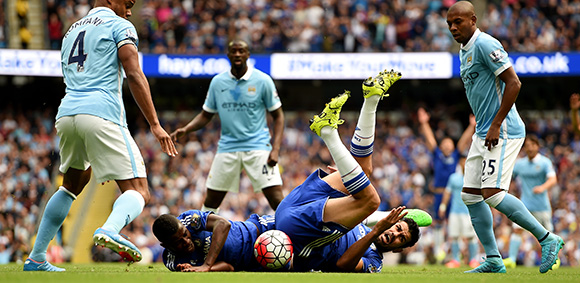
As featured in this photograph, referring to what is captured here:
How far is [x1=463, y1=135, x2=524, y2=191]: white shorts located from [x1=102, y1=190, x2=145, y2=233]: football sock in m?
3.16

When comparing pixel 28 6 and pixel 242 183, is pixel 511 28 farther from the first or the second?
pixel 28 6

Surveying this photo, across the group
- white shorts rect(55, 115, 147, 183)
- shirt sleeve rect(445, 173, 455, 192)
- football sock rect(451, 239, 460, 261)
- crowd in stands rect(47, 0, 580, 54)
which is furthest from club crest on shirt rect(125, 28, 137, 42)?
crowd in stands rect(47, 0, 580, 54)

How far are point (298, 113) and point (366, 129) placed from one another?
1636 centimetres

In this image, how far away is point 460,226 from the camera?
12297 mm

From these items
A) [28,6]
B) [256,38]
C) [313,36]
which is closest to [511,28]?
[313,36]

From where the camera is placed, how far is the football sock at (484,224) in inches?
271

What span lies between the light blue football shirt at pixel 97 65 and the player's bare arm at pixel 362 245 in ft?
7.47

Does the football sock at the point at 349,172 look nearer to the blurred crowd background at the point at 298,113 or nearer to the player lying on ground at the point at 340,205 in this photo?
the player lying on ground at the point at 340,205

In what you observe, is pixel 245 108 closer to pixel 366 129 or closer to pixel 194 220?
pixel 366 129

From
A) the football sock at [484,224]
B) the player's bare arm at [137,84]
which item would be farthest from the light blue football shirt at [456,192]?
the player's bare arm at [137,84]

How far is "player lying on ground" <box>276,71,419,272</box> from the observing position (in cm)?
621

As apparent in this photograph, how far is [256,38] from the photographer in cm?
2178

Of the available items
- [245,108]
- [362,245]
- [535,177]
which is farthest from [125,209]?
[535,177]

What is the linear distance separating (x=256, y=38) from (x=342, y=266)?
15977mm
